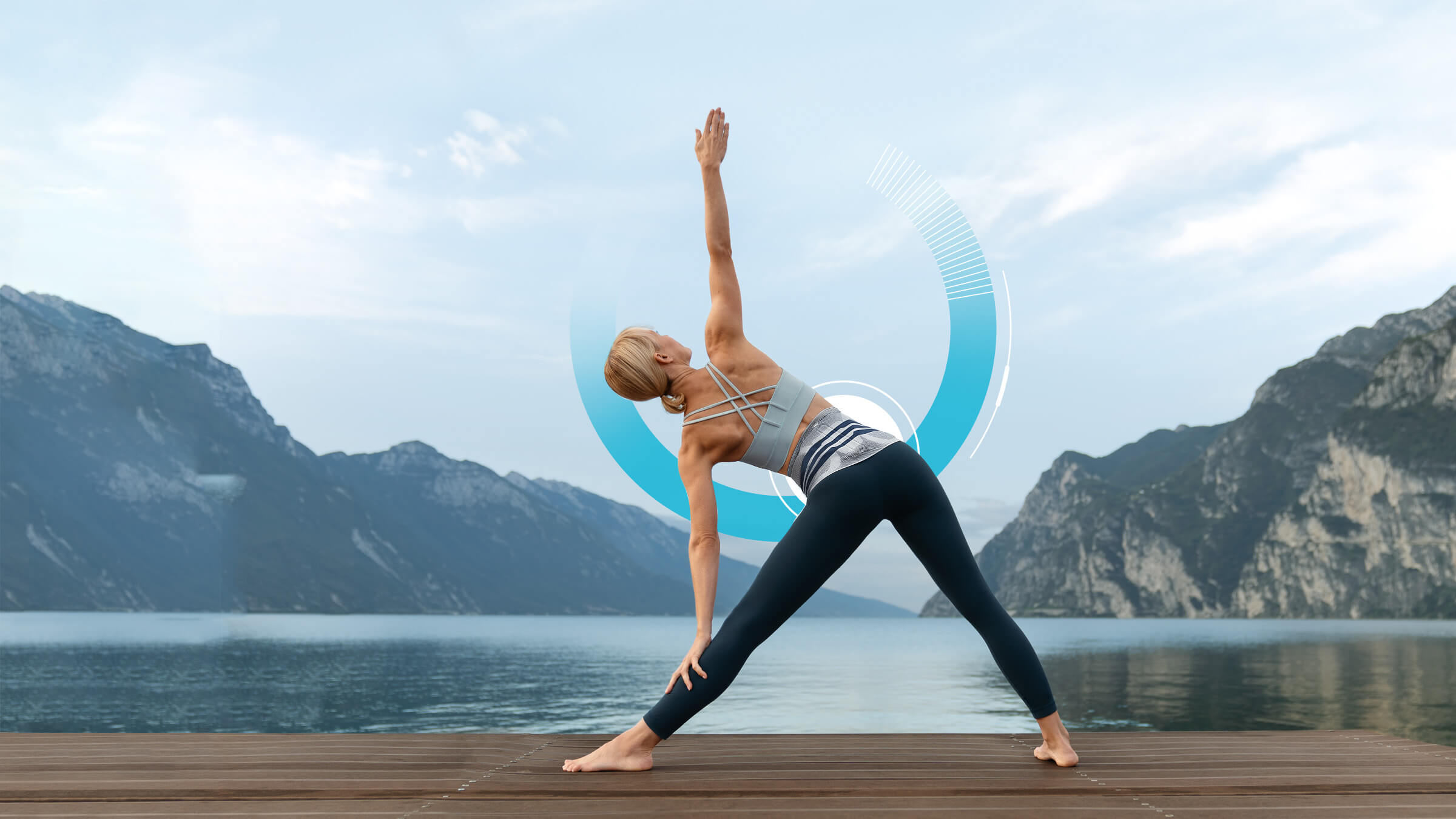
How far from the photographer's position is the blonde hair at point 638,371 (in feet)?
14.1

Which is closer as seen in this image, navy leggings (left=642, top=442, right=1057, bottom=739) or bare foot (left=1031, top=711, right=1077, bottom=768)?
navy leggings (left=642, top=442, right=1057, bottom=739)

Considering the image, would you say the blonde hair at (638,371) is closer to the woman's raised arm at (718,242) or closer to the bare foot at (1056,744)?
the woman's raised arm at (718,242)

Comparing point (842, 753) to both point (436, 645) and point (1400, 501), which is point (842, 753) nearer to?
point (436, 645)

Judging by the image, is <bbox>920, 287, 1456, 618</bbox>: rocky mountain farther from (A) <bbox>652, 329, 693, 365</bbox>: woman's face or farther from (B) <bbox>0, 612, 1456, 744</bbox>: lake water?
(A) <bbox>652, 329, 693, 365</bbox>: woman's face

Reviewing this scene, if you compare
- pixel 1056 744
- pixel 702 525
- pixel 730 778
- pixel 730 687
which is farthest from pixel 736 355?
pixel 730 687

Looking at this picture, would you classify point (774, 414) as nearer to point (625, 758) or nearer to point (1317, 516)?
point (625, 758)

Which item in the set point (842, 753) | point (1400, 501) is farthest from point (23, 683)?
point (1400, 501)

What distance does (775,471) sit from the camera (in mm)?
4461

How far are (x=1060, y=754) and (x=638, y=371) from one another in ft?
8.56

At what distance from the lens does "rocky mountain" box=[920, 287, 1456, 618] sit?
13550cm

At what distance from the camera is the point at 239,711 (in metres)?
38.4

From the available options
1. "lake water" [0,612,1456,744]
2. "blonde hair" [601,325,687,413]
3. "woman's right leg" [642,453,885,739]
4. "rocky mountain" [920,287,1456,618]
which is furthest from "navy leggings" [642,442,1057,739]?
"rocky mountain" [920,287,1456,618]

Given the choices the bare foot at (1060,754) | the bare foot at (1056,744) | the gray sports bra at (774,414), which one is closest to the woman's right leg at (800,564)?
the gray sports bra at (774,414)

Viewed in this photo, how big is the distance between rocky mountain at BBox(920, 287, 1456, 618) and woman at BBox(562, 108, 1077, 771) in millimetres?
158251
